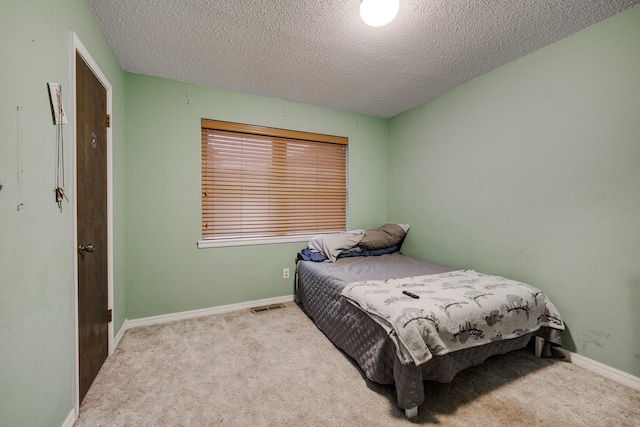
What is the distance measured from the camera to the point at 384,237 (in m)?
3.30

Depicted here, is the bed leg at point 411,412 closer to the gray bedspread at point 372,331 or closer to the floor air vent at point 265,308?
the gray bedspread at point 372,331

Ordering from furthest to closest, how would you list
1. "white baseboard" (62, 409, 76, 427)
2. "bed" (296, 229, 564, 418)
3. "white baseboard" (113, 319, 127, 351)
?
"white baseboard" (113, 319, 127, 351) < "bed" (296, 229, 564, 418) < "white baseboard" (62, 409, 76, 427)

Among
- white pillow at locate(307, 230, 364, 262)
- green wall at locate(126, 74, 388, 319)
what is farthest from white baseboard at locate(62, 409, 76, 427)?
white pillow at locate(307, 230, 364, 262)

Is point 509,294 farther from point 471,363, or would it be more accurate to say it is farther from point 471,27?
point 471,27

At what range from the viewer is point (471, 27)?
72.5 inches

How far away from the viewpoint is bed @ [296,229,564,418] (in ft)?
4.65

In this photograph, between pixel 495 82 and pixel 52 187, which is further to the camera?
pixel 495 82

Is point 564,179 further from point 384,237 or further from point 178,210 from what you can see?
point 178,210

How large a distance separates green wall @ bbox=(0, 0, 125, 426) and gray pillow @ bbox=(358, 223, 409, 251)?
263 cm

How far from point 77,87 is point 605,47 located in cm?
340

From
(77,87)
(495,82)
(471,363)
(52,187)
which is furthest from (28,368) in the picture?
(495,82)

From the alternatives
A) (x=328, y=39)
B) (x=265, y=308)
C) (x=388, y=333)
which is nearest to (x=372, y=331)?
(x=388, y=333)

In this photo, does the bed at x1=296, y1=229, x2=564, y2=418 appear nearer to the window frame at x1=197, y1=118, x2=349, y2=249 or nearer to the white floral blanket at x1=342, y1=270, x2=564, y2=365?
the white floral blanket at x1=342, y1=270, x2=564, y2=365

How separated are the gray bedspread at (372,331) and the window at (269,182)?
2.17 feet
